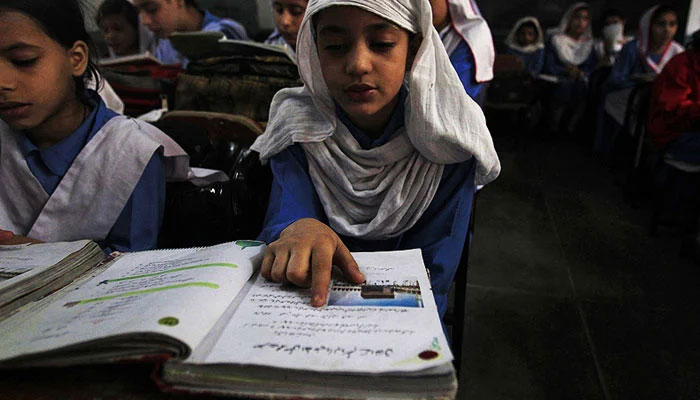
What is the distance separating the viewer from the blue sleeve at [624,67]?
391cm

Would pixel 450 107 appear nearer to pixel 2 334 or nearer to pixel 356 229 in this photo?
pixel 356 229

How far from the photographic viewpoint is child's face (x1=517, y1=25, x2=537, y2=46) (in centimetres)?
521

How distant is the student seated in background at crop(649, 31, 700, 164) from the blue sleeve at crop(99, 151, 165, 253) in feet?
8.46

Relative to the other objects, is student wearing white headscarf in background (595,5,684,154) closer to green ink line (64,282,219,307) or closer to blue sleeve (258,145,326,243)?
blue sleeve (258,145,326,243)

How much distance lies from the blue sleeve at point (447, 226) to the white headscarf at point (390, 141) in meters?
0.03

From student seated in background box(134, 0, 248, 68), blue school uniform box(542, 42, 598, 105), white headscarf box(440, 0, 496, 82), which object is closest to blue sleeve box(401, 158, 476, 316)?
white headscarf box(440, 0, 496, 82)

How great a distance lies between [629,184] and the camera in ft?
9.95

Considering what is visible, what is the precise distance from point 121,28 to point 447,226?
230 centimetres

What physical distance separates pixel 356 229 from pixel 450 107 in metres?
0.31

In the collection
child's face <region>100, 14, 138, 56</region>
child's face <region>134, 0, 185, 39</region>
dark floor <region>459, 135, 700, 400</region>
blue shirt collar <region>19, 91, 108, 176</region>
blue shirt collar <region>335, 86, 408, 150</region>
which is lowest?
dark floor <region>459, 135, 700, 400</region>

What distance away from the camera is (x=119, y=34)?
94.7 inches

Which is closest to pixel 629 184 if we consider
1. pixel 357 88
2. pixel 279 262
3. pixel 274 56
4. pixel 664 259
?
pixel 664 259

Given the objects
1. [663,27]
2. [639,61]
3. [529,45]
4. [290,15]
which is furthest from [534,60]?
[290,15]

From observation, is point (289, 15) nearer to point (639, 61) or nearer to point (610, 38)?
point (639, 61)
